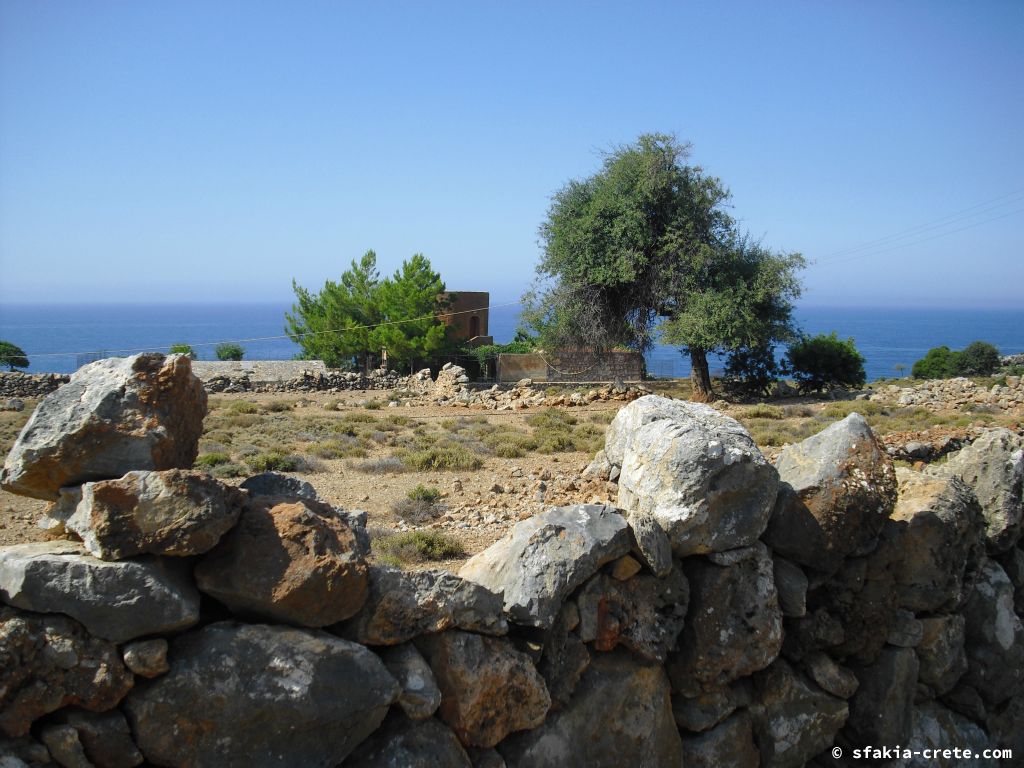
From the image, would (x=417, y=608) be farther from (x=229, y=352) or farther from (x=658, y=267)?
(x=229, y=352)

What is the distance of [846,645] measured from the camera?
5594 millimetres

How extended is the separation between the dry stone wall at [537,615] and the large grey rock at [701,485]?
0.02 metres

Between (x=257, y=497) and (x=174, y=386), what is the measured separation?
28.8 inches

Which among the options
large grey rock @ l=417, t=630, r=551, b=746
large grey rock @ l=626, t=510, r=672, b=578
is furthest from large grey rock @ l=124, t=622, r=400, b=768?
large grey rock @ l=626, t=510, r=672, b=578

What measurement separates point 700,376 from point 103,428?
85.4 feet

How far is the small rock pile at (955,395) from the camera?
74.3 feet

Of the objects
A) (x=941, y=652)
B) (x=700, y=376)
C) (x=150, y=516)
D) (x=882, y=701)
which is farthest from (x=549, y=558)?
(x=700, y=376)

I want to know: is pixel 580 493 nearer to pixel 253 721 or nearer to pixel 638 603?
pixel 638 603

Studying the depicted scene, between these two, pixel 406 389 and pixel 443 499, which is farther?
pixel 406 389

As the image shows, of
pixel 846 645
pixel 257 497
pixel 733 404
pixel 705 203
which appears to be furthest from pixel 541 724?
pixel 705 203

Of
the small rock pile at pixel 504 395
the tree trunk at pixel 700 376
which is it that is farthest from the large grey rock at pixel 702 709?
the tree trunk at pixel 700 376

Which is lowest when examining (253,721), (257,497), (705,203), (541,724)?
(541,724)

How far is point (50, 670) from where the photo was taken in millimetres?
3176

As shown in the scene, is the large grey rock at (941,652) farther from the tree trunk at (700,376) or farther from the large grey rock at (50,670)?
the tree trunk at (700,376)
